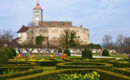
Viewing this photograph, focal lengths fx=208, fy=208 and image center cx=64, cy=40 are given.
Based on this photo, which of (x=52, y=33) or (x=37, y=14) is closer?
(x=52, y=33)

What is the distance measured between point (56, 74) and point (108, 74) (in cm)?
220

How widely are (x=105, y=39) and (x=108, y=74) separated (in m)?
71.4

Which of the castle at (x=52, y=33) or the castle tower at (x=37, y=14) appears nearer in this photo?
the castle at (x=52, y=33)

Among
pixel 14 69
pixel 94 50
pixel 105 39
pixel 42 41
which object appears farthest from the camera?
pixel 105 39

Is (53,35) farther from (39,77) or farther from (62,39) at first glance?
(39,77)

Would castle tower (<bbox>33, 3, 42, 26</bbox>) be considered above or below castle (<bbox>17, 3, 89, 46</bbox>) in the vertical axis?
above

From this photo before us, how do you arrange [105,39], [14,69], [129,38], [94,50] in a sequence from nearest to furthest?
[14,69] < [94,50] < [129,38] < [105,39]

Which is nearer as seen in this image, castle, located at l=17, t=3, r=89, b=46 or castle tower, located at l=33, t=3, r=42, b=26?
castle, located at l=17, t=3, r=89, b=46

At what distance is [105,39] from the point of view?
78.1m

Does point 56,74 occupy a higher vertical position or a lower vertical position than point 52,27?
lower

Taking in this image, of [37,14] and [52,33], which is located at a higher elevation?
[37,14]

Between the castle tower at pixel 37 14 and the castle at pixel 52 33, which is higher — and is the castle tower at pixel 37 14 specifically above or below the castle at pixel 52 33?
above

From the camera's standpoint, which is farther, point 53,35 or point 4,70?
point 53,35

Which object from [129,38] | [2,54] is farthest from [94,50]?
[2,54]
